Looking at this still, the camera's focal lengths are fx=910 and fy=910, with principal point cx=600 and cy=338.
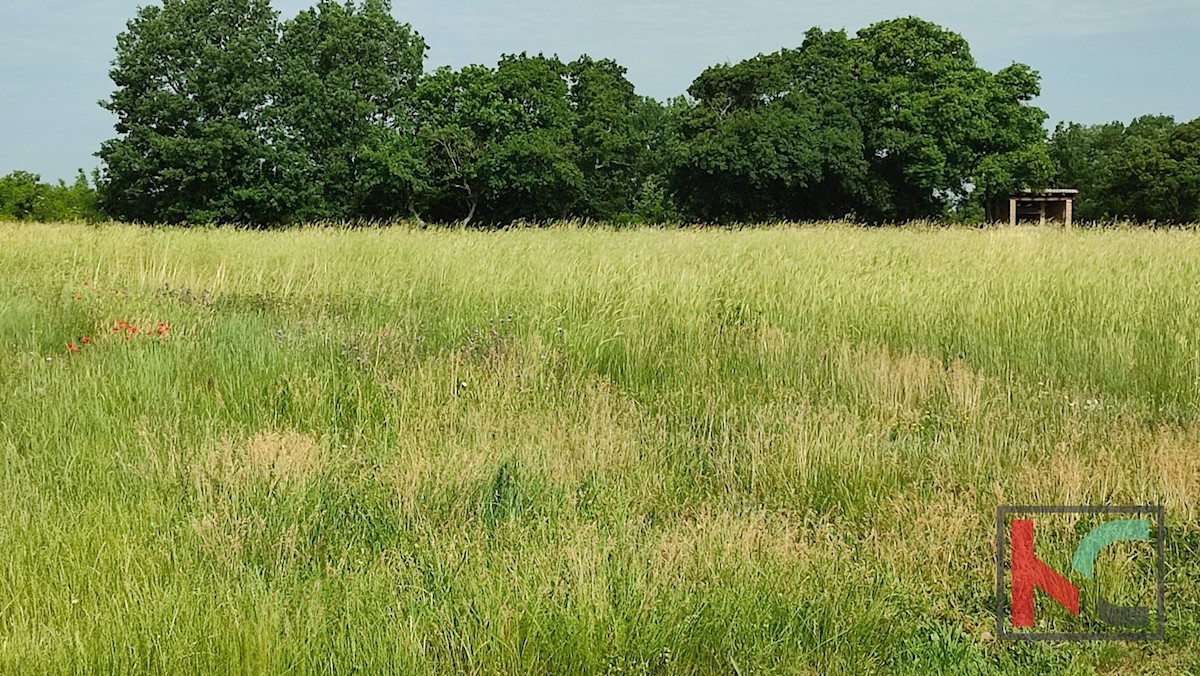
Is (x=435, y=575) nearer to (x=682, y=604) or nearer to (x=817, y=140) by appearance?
(x=682, y=604)

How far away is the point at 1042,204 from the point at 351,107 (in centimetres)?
3458

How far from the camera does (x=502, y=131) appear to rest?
144 feet

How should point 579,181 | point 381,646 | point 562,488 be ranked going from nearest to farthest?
point 381,646 → point 562,488 → point 579,181

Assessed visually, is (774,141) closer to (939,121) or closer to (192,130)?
(939,121)

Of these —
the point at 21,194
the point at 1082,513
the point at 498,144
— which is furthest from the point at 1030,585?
the point at 21,194

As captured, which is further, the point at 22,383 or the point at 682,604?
the point at 22,383

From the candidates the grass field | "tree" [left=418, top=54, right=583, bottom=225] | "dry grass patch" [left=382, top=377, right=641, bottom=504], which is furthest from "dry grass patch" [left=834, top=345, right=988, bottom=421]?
"tree" [left=418, top=54, right=583, bottom=225]

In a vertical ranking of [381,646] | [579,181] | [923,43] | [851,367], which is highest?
[923,43]

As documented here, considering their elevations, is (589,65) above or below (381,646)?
above

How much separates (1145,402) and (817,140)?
121ft

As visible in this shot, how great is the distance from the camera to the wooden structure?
1670 inches

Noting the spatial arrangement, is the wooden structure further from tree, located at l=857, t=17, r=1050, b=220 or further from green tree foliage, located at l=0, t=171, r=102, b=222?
green tree foliage, located at l=0, t=171, r=102, b=222

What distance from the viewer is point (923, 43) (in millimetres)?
43000

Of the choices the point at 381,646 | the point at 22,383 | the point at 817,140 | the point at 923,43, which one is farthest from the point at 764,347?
the point at 923,43
